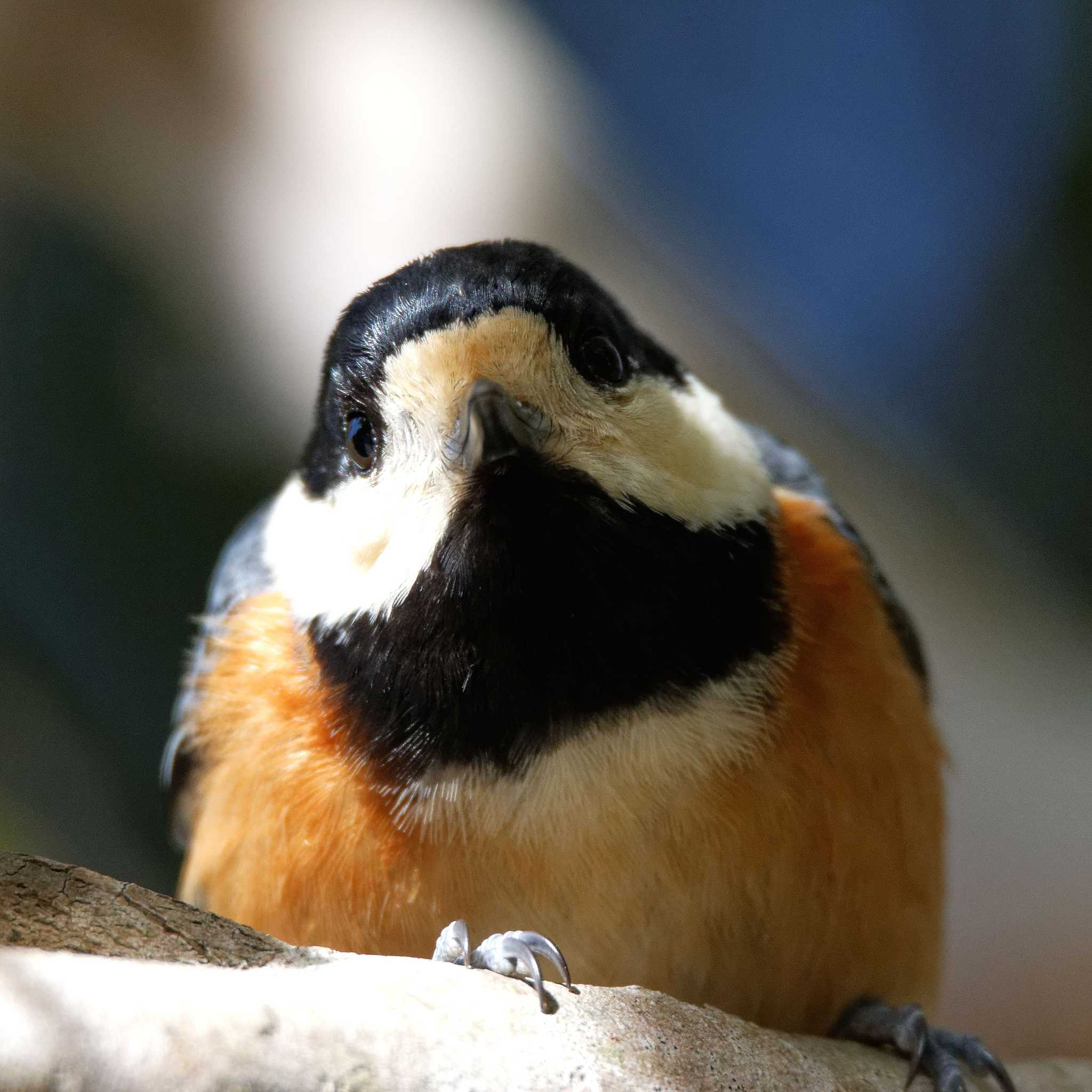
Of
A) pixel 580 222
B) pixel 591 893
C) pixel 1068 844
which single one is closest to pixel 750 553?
pixel 591 893

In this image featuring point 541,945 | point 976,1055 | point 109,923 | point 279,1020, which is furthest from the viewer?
point 976,1055

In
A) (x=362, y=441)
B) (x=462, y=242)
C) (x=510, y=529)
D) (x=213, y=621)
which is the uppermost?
(x=462, y=242)

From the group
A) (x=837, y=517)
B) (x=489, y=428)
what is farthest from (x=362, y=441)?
(x=837, y=517)

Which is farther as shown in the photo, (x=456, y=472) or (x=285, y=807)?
(x=285, y=807)

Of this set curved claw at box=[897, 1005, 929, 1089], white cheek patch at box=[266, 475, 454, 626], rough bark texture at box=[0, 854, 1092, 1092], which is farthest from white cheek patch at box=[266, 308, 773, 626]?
curved claw at box=[897, 1005, 929, 1089]

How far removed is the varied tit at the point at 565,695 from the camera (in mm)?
1998

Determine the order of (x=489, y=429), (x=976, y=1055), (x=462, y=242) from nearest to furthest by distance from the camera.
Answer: (x=489, y=429), (x=976, y=1055), (x=462, y=242)

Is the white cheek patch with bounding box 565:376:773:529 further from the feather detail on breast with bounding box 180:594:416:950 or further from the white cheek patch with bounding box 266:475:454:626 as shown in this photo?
the feather detail on breast with bounding box 180:594:416:950

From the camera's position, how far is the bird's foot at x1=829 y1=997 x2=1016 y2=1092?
2.18 metres

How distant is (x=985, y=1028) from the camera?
549 centimetres

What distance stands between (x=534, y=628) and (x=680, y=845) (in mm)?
506

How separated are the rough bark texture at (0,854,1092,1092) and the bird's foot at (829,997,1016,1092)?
1.39ft

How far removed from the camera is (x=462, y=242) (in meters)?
4.90

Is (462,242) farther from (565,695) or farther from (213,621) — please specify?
(565,695)
